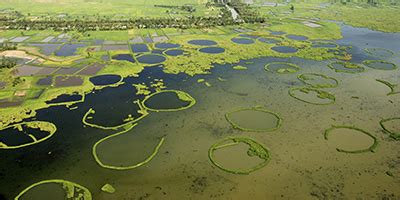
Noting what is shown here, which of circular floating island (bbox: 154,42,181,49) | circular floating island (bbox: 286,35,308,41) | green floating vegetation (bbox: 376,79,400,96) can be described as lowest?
green floating vegetation (bbox: 376,79,400,96)

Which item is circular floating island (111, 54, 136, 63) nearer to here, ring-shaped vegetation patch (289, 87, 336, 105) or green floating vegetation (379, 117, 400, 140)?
ring-shaped vegetation patch (289, 87, 336, 105)

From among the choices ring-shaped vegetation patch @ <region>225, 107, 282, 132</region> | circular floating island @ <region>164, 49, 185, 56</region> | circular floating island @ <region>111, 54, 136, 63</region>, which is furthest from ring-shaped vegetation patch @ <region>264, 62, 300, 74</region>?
circular floating island @ <region>111, 54, 136, 63</region>

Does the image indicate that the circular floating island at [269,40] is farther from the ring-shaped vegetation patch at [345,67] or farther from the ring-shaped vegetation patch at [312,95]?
the ring-shaped vegetation patch at [312,95]

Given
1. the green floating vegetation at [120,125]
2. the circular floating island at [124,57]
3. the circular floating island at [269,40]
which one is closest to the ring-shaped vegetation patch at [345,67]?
the circular floating island at [269,40]

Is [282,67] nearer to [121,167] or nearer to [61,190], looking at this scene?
[121,167]

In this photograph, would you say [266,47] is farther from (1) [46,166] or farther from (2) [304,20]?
(1) [46,166]

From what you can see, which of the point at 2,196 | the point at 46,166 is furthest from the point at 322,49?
the point at 2,196
